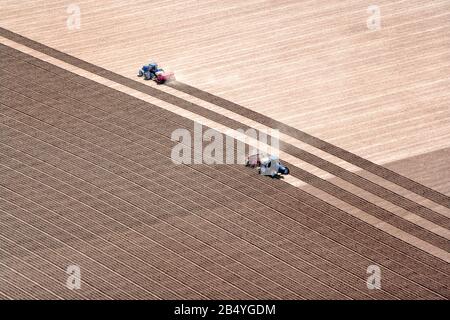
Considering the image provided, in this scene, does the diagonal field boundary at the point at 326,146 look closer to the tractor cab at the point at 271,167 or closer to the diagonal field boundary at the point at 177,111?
the diagonal field boundary at the point at 177,111

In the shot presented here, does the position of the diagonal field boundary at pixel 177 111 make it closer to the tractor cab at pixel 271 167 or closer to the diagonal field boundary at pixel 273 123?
the diagonal field boundary at pixel 273 123

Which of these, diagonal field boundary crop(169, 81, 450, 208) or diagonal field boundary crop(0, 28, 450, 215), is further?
diagonal field boundary crop(169, 81, 450, 208)

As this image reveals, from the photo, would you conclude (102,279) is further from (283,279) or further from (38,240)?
(283,279)

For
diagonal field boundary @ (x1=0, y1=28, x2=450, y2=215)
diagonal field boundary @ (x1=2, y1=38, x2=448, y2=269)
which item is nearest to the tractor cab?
diagonal field boundary @ (x1=2, y1=38, x2=448, y2=269)

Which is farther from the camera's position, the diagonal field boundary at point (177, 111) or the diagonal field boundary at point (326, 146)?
the diagonal field boundary at point (326, 146)

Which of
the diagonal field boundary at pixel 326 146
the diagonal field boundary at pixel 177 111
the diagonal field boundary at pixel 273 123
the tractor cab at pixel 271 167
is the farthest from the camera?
the tractor cab at pixel 271 167

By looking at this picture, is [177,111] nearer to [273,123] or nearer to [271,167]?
[273,123]

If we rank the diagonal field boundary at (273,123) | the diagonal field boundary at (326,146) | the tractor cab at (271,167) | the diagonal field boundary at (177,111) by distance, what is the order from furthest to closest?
the tractor cab at (271,167) → the diagonal field boundary at (326,146) → the diagonal field boundary at (273,123) → the diagonal field boundary at (177,111)

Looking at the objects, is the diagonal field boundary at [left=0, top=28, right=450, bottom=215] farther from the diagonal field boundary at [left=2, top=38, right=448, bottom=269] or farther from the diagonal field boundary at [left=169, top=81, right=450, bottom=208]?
the diagonal field boundary at [left=2, top=38, right=448, bottom=269]

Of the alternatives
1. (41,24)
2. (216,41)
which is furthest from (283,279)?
(41,24)

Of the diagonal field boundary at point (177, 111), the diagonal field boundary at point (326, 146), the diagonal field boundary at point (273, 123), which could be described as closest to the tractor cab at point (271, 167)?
the diagonal field boundary at point (177, 111)
